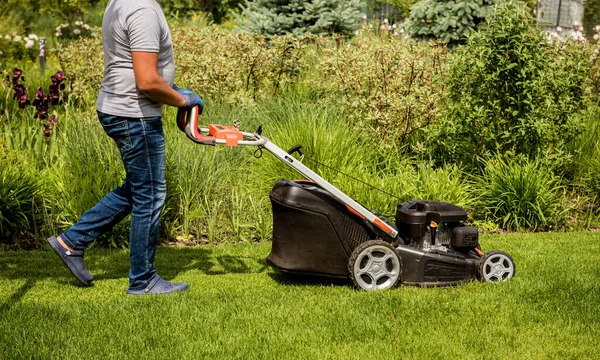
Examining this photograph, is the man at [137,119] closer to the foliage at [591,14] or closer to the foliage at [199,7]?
the foliage at [199,7]

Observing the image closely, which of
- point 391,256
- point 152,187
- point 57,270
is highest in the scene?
point 152,187

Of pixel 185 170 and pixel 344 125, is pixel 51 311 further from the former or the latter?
pixel 344 125

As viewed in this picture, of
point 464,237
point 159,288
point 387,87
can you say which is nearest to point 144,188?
point 159,288

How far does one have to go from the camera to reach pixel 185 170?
6.80 m

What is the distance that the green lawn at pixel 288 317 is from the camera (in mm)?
3939

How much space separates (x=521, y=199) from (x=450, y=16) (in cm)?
487

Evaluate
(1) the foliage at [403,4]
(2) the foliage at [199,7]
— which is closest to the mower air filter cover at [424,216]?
(2) the foliage at [199,7]

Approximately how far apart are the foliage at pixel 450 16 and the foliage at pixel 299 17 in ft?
3.20

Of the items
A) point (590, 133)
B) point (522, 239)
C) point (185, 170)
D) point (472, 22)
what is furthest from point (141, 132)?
point (472, 22)

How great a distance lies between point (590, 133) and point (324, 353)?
5.06m

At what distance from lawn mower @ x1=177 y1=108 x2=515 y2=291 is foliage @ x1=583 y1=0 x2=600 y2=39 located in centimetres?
1821

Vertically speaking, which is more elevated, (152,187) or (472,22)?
(472,22)

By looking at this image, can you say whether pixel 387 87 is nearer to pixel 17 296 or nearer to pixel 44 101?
A: pixel 44 101

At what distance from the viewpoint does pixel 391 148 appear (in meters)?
7.68
